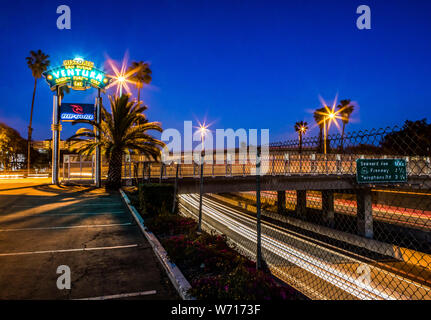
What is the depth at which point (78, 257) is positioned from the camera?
577 centimetres

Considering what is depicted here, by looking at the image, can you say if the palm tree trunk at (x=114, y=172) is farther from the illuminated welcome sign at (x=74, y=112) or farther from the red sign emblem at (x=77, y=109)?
the red sign emblem at (x=77, y=109)

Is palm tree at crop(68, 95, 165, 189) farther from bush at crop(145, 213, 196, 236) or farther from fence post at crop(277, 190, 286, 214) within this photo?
fence post at crop(277, 190, 286, 214)

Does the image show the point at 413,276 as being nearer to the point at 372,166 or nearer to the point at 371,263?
the point at 371,263

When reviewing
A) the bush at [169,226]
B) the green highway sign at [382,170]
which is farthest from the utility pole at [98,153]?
the green highway sign at [382,170]

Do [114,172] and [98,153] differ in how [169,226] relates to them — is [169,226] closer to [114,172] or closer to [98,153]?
[114,172]

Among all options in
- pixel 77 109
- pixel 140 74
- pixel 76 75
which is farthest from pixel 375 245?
pixel 140 74

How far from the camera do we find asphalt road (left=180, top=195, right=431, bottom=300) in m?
14.3

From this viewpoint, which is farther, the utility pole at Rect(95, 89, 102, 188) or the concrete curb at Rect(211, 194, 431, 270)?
the concrete curb at Rect(211, 194, 431, 270)

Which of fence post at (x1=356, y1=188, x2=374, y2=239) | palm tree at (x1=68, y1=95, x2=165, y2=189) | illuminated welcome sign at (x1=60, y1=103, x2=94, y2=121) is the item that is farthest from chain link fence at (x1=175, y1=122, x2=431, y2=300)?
illuminated welcome sign at (x1=60, y1=103, x2=94, y2=121)

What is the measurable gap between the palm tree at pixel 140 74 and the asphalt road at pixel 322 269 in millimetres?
38761

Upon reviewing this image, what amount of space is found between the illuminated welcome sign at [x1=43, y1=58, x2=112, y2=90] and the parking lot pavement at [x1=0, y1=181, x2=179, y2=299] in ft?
49.8

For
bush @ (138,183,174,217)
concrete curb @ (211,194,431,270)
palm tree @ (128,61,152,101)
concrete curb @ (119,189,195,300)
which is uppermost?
palm tree @ (128,61,152,101)

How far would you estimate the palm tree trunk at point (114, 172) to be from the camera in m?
20.2
